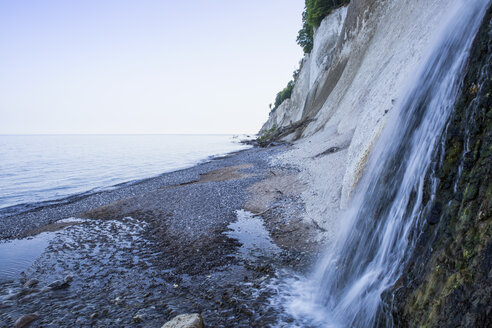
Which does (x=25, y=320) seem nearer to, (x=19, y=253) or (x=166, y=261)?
(x=166, y=261)

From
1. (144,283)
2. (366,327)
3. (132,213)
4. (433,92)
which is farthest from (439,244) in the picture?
(132,213)

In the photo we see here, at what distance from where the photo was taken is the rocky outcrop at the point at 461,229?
2.57 meters

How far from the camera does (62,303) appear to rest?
19.5ft

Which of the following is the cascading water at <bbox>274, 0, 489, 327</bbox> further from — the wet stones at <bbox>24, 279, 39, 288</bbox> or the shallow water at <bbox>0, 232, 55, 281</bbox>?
the shallow water at <bbox>0, 232, 55, 281</bbox>

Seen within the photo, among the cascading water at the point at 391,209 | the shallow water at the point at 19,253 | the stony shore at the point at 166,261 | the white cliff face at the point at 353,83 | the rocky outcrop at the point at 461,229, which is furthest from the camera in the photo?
the white cliff face at the point at 353,83

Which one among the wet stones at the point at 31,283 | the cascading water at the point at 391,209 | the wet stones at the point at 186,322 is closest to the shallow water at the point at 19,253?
the wet stones at the point at 31,283

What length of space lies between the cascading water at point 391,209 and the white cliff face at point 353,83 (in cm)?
184

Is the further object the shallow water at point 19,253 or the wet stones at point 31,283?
the shallow water at point 19,253

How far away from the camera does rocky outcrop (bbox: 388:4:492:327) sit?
2.57m

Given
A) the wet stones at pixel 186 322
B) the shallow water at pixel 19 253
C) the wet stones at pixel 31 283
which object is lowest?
the shallow water at pixel 19 253

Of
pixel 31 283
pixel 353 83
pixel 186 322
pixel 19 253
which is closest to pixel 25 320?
pixel 31 283

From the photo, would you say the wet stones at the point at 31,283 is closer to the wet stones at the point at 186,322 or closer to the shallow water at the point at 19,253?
the shallow water at the point at 19,253

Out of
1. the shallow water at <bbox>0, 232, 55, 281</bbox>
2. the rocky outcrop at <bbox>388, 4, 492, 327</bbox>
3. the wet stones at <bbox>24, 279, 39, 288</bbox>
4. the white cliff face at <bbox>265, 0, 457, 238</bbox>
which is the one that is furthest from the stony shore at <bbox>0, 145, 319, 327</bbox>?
the rocky outcrop at <bbox>388, 4, 492, 327</bbox>

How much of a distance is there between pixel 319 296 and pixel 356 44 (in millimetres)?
25838
